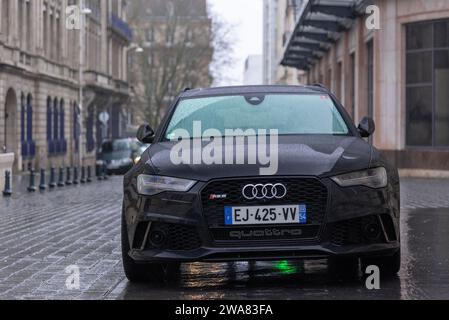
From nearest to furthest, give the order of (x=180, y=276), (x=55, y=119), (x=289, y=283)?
1. (x=289, y=283)
2. (x=180, y=276)
3. (x=55, y=119)

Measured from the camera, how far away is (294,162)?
263 inches

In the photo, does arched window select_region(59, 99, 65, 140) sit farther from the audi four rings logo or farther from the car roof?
the audi four rings logo

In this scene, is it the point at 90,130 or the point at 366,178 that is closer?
the point at 366,178

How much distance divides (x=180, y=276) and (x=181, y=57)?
66421 mm

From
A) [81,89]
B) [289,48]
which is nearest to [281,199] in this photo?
[289,48]

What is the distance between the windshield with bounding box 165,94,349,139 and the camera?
7887mm

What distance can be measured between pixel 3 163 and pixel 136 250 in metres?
17.7

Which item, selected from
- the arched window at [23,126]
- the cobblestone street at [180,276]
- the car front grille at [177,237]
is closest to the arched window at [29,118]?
the arched window at [23,126]

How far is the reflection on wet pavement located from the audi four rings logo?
694 millimetres

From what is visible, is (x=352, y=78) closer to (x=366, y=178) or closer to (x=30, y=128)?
(x=30, y=128)

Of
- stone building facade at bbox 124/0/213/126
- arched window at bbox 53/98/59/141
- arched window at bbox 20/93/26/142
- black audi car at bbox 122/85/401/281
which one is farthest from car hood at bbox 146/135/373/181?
stone building facade at bbox 124/0/213/126

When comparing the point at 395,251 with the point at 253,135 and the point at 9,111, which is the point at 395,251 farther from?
the point at 9,111

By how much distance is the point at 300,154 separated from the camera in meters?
6.80

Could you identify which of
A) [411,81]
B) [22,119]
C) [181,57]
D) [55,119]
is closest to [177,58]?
[181,57]
